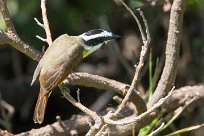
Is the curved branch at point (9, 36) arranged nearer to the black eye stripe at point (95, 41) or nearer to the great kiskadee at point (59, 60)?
the great kiskadee at point (59, 60)

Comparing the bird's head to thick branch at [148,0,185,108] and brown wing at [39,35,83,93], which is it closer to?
brown wing at [39,35,83,93]

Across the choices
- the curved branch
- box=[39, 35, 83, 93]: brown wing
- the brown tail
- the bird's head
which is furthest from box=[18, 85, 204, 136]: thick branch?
the curved branch

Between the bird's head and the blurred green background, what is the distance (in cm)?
78

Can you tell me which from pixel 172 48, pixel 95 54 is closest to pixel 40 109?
pixel 172 48

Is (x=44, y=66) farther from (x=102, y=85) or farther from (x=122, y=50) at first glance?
(x=122, y=50)

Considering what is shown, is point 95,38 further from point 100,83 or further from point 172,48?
point 172,48

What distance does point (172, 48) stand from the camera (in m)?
3.53

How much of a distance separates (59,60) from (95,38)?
0.90ft

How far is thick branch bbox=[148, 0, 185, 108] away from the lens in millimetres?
3441

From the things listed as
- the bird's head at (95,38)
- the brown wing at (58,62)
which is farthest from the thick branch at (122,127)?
the bird's head at (95,38)

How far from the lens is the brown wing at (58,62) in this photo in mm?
3561

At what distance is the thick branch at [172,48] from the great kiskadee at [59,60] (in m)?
0.32

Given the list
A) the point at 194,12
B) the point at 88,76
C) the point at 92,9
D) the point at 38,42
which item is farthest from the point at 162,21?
the point at 88,76

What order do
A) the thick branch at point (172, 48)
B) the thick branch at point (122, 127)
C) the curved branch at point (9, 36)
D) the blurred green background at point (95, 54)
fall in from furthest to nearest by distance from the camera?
the blurred green background at point (95, 54) < the thick branch at point (122, 127) < the thick branch at point (172, 48) < the curved branch at point (9, 36)
